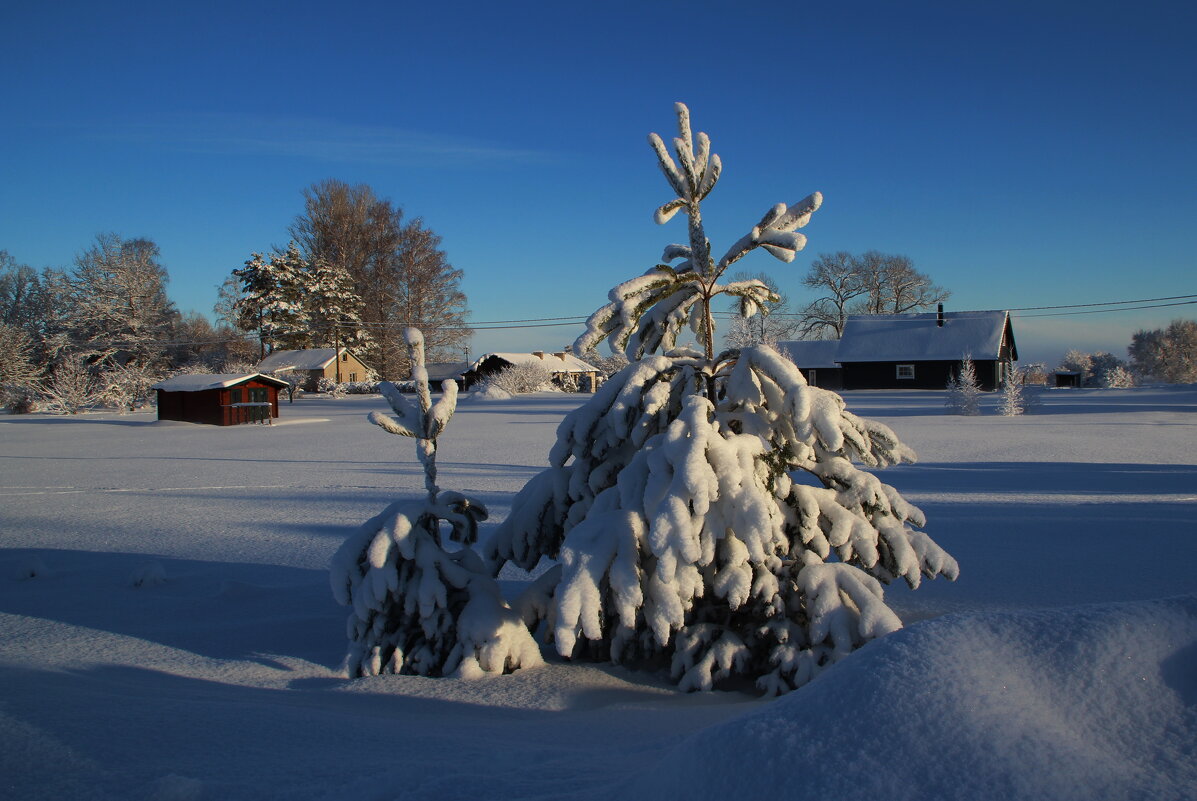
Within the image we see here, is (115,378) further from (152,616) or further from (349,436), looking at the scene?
(152,616)

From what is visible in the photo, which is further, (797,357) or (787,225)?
(797,357)

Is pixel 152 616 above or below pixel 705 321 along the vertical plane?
below

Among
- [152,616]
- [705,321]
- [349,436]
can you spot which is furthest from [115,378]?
[705,321]

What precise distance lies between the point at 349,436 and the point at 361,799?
2307 centimetres

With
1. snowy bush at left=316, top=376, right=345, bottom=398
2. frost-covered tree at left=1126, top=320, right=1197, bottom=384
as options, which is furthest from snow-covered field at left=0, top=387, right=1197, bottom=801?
frost-covered tree at left=1126, top=320, right=1197, bottom=384

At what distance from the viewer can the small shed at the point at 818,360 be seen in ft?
Result: 191

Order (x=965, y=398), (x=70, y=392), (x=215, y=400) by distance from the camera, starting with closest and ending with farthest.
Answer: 1. (x=965, y=398)
2. (x=215, y=400)
3. (x=70, y=392)

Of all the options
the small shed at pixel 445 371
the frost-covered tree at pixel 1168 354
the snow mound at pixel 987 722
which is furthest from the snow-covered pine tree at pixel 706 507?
the frost-covered tree at pixel 1168 354

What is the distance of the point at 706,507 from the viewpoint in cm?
359

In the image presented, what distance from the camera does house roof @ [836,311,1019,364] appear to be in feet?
167

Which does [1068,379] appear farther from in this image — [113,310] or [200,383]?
[113,310]

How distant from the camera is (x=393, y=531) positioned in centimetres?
442

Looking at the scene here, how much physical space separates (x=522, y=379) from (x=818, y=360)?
24.6 meters

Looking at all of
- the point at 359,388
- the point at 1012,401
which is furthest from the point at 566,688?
the point at 359,388
